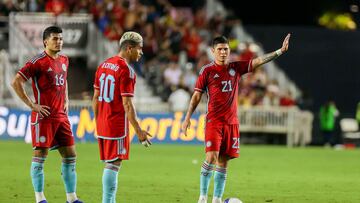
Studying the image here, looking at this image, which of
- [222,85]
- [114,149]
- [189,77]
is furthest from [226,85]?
[189,77]

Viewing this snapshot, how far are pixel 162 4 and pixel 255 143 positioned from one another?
715 centimetres

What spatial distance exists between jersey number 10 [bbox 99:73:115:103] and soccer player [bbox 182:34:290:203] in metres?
2.02

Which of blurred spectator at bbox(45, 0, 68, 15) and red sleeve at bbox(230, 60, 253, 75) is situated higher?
blurred spectator at bbox(45, 0, 68, 15)

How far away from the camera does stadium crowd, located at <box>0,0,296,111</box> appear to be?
103ft

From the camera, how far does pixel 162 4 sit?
35.6m

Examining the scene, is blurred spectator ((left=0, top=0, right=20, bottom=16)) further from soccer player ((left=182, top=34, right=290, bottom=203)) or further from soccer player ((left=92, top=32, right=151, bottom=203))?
soccer player ((left=92, top=32, right=151, bottom=203))

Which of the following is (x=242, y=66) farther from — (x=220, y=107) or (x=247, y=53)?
(x=247, y=53)

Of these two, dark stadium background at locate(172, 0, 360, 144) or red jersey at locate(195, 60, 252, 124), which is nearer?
red jersey at locate(195, 60, 252, 124)

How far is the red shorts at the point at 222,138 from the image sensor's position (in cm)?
1283

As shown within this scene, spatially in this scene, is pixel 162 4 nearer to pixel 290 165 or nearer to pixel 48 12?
pixel 48 12

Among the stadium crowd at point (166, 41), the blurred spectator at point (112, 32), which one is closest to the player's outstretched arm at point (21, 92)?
the stadium crowd at point (166, 41)

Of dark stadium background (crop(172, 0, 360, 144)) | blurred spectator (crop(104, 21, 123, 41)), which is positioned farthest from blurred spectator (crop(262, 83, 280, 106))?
blurred spectator (crop(104, 21, 123, 41))

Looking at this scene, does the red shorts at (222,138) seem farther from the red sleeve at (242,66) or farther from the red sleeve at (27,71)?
the red sleeve at (27,71)

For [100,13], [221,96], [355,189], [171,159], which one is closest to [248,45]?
[100,13]
